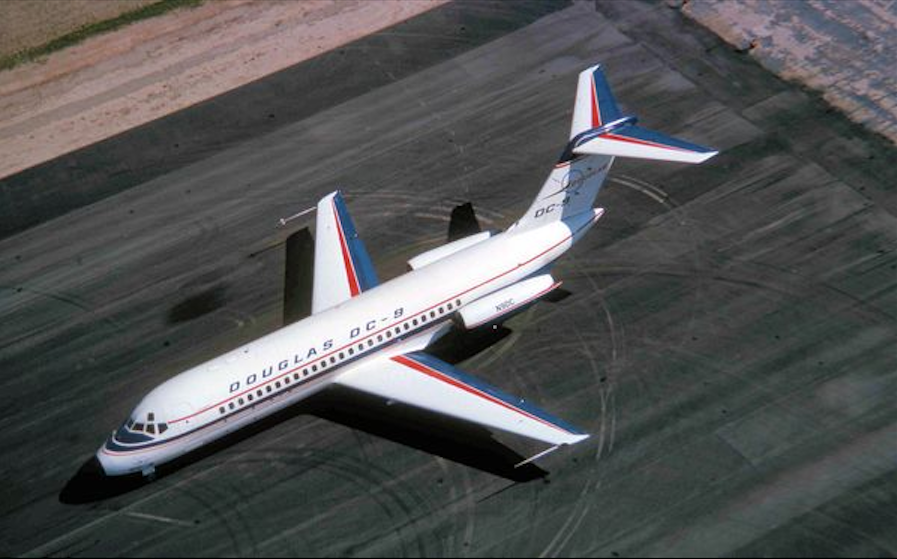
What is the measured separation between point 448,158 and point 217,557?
77.3ft

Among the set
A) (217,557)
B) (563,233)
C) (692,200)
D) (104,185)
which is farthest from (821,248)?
(104,185)

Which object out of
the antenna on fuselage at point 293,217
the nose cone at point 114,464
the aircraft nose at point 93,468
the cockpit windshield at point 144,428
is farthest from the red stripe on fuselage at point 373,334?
the antenna on fuselage at point 293,217

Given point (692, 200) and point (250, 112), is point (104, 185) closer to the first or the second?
point (250, 112)

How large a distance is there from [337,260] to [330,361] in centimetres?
649

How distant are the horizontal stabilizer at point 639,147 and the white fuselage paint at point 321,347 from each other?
3.82m

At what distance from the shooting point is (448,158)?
51.1m

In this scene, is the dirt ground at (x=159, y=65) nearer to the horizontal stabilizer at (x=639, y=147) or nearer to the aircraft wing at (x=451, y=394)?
the horizontal stabilizer at (x=639, y=147)

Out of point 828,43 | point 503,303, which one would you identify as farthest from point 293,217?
point 828,43

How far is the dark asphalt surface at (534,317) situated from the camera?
3681cm

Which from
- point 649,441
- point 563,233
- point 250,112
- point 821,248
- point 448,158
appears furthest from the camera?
point 250,112

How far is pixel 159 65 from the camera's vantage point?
57.7m

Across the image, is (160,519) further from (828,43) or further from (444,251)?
(828,43)

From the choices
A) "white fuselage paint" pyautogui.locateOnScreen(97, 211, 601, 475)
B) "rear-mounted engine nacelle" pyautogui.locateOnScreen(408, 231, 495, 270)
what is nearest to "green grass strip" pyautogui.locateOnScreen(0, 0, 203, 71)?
"rear-mounted engine nacelle" pyautogui.locateOnScreen(408, 231, 495, 270)

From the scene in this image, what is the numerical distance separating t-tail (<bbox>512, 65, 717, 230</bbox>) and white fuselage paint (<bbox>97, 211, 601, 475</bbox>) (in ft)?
2.95
